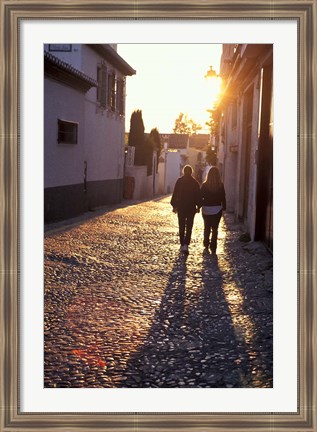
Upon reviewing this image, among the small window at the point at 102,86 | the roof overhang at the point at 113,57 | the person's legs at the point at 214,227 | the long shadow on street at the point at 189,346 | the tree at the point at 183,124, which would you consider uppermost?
the tree at the point at 183,124

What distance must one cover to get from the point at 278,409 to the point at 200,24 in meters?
2.23

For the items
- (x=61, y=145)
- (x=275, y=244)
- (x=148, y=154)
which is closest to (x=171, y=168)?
(x=148, y=154)

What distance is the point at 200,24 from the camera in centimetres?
336

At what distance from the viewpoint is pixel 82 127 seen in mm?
18000

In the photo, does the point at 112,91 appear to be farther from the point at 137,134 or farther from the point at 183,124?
the point at 183,124

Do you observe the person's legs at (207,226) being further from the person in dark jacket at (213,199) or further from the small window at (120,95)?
the small window at (120,95)

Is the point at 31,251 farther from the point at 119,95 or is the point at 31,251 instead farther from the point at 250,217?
the point at 119,95

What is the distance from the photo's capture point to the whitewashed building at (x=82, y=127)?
592 inches

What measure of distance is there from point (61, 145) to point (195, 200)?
682 cm

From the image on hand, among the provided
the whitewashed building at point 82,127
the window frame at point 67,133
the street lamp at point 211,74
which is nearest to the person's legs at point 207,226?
the whitewashed building at point 82,127

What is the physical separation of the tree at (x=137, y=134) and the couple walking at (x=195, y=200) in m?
27.7

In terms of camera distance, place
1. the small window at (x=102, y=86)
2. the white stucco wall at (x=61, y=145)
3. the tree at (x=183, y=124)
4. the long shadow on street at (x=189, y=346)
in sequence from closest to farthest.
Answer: the long shadow on street at (x=189, y=346)
the white stucco wall at (x=61, y=145)
the small window at (x=102, y=86)
the tree at (x=183, y=124)

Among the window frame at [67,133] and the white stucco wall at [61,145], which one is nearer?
the white stucco wall at [61,145]

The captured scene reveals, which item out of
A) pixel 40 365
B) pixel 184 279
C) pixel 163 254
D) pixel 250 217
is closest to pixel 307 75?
pixel 40 365
